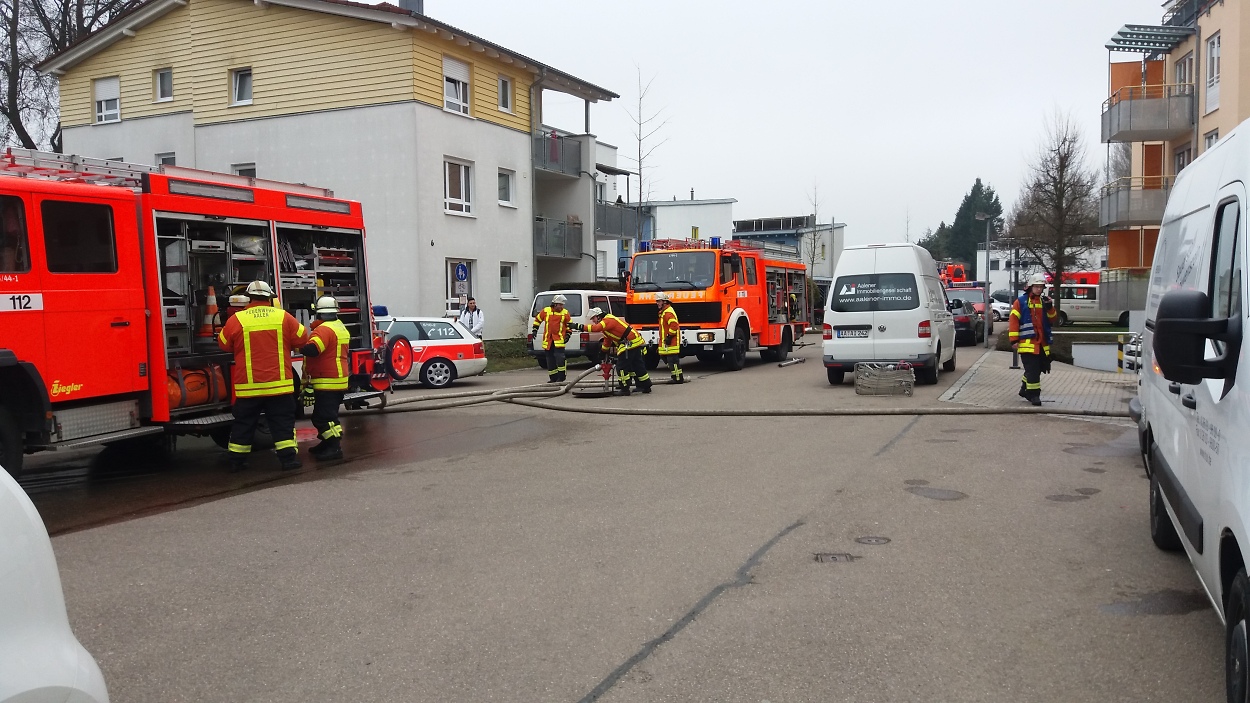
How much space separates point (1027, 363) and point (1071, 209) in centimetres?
2634

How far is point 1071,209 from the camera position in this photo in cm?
3666

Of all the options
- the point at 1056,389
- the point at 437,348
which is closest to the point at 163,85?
the point at 437,348

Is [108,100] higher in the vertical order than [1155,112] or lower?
higher

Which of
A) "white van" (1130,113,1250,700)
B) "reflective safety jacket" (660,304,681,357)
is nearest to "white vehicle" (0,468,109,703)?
"white van" (1130,113,1250,700)

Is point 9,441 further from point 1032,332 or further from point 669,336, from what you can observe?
point 1032,332

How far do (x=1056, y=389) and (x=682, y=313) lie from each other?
7.60m

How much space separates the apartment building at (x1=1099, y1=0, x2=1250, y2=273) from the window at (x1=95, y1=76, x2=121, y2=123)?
31.5 meters

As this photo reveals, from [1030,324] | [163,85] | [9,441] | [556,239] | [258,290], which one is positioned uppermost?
[163,85]

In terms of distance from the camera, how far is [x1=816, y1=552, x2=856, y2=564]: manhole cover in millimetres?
5980

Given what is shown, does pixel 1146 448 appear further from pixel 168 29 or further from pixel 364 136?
pixel 168 29

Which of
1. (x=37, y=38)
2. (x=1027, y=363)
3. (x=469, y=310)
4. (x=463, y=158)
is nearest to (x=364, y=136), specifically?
(x=463, y=158)

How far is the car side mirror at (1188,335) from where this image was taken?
3.57 m

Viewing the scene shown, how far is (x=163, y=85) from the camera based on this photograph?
97.0 feet

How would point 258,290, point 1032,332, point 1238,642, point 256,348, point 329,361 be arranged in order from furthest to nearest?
point 1032,332 → point 329,361 → point 258,290 → point 256,348 → point 1238,642
